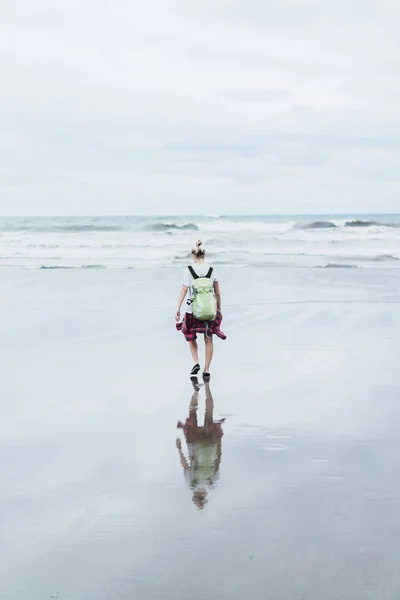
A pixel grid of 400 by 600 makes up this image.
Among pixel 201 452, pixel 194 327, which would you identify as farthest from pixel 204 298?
pixel 201 452

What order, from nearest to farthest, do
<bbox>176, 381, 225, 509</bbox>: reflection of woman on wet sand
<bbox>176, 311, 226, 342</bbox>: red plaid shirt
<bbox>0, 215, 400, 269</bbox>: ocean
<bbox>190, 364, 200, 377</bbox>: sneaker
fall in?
1. <bbox>176, 381, 225, 509</bbox>: reflection of woman on wet sand
2. <bbox>190, 364, 200, 377</bbox>: sneaker
3. <bbox>176, 311, 226, 342</bbox>: red plaid shirt
4. <bbox>0, 215, 400, 269</bbox>: ocean

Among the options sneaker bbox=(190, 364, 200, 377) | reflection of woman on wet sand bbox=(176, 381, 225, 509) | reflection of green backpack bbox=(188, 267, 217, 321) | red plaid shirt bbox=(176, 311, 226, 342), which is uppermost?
reflection of green backpack bbox=(188, 267, 217, 321)

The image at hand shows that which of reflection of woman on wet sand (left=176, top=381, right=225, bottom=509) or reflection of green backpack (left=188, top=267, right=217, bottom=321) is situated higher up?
reflection of green backpack (left=188, top=267, right=217, bottom=321)

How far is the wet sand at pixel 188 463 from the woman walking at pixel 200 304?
0.40m

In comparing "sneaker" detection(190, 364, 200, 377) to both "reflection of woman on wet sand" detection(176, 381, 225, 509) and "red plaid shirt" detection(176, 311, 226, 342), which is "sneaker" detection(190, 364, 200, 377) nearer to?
"red plaid shirt" detection(176, 311, 226, 342)

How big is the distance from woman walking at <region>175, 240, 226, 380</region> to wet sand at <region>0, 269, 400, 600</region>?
15.6 inches

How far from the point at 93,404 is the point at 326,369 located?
3.05m

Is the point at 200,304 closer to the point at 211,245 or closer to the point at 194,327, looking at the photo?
the point at 194,327

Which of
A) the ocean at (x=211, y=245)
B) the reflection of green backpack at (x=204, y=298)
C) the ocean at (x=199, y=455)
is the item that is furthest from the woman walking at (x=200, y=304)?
Answer: the ocean at (x=211, y=245)

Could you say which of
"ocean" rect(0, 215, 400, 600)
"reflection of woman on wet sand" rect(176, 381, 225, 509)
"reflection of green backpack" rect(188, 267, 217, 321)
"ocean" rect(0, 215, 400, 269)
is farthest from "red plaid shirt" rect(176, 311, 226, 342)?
"ocean" rect(0, 215, 400, 269)

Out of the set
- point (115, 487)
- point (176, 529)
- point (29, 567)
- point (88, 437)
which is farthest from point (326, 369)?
→ point (29, 567)

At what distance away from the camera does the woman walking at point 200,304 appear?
932cm

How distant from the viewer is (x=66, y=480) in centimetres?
549

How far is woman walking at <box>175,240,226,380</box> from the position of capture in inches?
367
